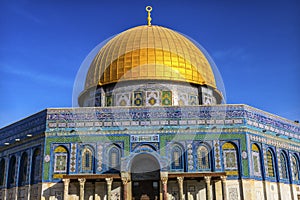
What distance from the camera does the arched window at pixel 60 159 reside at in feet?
69.3

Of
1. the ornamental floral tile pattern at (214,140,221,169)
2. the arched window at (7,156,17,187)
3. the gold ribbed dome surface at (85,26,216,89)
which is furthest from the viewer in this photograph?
the gold ribbed dome surface at (85,26,216,89)

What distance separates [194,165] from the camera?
69.1ft

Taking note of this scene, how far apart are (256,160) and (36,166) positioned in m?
12.3

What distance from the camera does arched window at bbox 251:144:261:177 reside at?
21592 mm

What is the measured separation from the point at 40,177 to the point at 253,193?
446 inches

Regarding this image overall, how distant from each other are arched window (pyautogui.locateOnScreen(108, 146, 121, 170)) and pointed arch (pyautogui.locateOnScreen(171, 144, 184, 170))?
2.92m

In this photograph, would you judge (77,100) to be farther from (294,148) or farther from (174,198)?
(294,148)

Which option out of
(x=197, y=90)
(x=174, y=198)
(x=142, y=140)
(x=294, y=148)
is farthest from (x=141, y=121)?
(x=294, y=148)

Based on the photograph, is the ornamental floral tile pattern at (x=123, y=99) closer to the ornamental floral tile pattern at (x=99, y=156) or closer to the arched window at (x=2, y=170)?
the ornamental floral tile pattern at (x=99, y=156)

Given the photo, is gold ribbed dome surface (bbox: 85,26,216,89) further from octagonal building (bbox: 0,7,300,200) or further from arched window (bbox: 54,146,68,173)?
arched window (bbox: 54,146,68,173)

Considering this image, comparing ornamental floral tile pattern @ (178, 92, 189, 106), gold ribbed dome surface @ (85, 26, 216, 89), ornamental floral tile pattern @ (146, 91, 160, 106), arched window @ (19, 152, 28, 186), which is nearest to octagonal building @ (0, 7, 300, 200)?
arched window @ (19, 152, 28, 186)

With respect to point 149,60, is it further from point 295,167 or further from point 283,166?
point 295,167

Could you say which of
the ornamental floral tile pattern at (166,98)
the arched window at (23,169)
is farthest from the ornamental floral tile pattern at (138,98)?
the arched window at (23,169)

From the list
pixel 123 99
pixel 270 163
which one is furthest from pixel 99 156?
pixel 270 163
